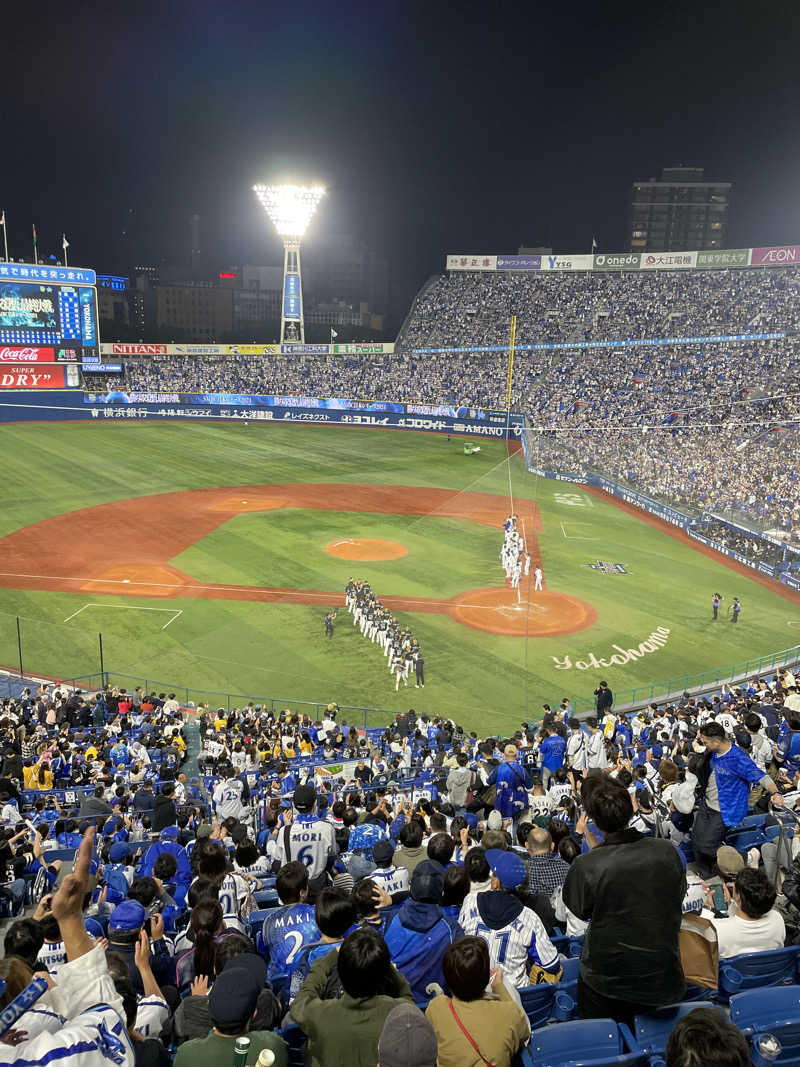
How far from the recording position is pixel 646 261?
8181 cm

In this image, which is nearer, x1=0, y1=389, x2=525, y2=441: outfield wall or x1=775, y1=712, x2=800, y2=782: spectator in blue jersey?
x1=775, y1=712, x2=800, y2=782: spectator in blue jersey

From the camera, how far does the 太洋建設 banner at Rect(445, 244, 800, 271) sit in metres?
72.6

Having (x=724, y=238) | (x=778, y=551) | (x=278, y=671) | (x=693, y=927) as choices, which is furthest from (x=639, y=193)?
(x=693, y=927)

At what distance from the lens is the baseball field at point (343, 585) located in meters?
23.2

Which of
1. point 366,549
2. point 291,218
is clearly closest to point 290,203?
point 291,218

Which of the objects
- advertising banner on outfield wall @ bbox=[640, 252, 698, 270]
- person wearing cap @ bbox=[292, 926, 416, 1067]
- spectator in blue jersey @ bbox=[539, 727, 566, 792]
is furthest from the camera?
advertising banner on outfield wall @ bbox=[640, 252, 698, 270]

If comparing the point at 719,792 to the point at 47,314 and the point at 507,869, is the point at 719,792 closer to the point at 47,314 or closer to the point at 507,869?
the point at 507,869

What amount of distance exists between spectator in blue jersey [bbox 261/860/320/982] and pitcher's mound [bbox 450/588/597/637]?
66.6 feet

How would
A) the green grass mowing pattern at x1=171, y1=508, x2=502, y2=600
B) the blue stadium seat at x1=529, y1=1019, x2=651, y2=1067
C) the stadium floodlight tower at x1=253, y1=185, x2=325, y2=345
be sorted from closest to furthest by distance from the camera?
the blue stadium seat at x1=529, y1=1019, x2=651, y2=1067 → the green grass mowing pattern at x1=171, y1=508, x2=502, y2=600 → the stadium floodlight tower at x1=253, y1=185, x2=325, y2=345

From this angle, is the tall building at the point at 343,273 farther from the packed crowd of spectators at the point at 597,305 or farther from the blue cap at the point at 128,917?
the blue cap at the point at 128,917

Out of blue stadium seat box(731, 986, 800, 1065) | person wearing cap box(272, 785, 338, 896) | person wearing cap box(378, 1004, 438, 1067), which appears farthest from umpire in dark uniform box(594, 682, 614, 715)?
person wearing cap box(378, 1004, 438, 1067)

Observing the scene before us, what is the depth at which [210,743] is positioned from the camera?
52.0ft

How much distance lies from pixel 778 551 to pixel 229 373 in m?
63.7

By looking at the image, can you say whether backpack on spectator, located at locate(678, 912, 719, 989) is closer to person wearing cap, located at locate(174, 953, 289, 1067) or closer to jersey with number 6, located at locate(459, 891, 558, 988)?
jersey with number 6, located at locate(459, 891, 558, 988)
